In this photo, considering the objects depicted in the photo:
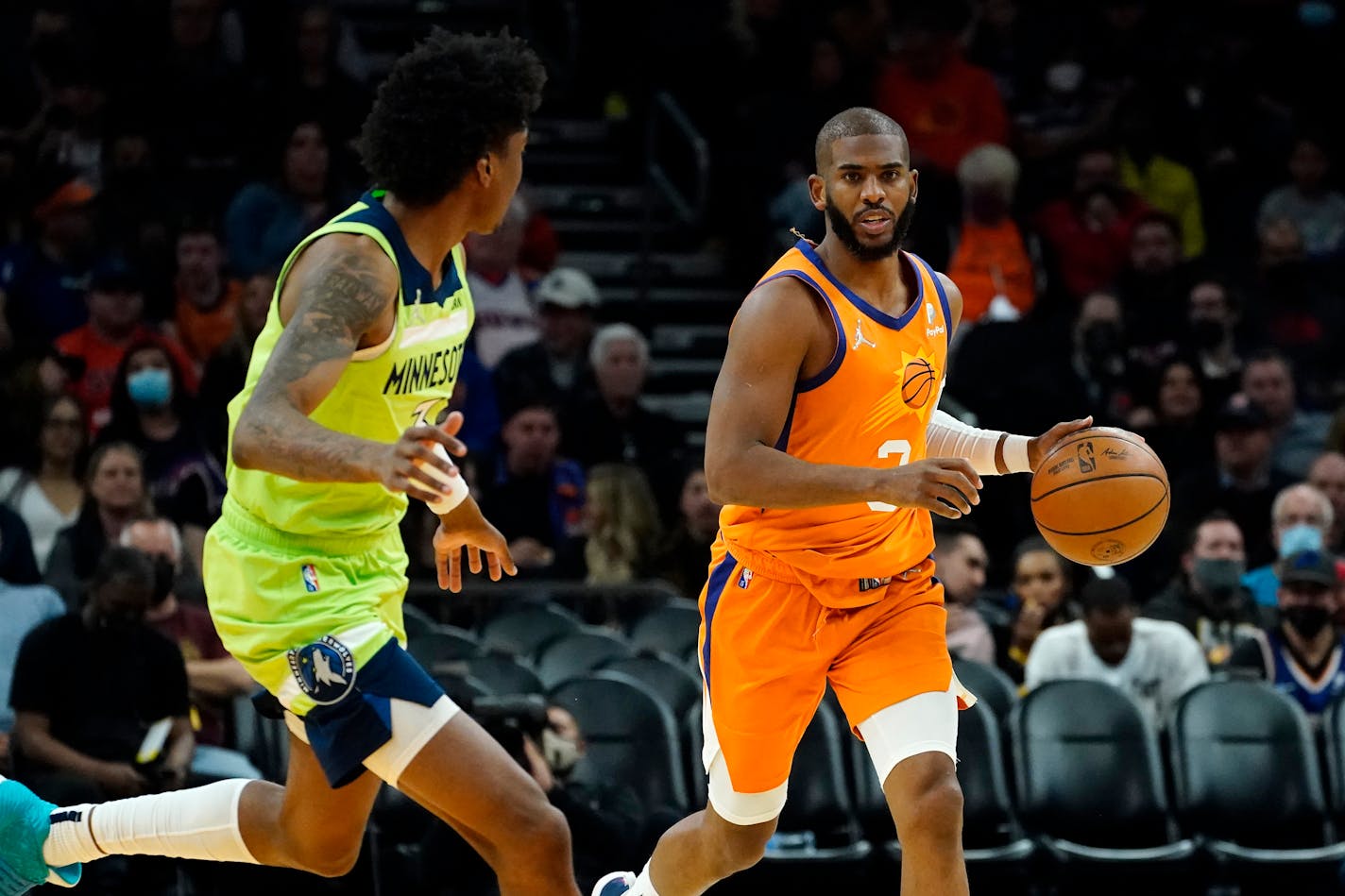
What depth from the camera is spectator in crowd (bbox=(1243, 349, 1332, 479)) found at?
37.4 feet

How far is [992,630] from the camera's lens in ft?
30.6

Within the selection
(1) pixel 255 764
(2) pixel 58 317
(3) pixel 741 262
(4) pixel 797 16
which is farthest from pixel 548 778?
(4) pixel 797 16

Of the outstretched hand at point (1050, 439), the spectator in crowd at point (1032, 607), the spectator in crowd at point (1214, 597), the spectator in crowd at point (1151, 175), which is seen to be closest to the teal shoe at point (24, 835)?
the outstretched hand at point (1050, 439)

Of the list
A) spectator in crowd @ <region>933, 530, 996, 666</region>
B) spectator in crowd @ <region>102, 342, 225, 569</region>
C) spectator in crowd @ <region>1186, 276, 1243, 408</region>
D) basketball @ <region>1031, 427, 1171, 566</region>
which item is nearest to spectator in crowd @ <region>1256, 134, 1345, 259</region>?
spectator in crowd @ <region>1186, 276, 1243, 408</region>

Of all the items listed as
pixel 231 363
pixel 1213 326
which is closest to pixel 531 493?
pixel 231 363

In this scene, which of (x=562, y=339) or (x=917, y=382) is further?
(x=562, y=339)

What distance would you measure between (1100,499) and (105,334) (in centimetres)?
700

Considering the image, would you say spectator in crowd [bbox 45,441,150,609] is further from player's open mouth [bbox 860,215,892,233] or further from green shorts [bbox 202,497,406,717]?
player's open mouth [bbox 860,215,892,233]

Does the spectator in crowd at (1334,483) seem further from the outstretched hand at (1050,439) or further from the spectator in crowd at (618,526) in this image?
the outstretched hand at (1050,439)

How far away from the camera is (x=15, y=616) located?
8.18m

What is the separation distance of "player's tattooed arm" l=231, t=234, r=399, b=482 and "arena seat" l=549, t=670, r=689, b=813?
11.7ft

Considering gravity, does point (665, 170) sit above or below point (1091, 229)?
above

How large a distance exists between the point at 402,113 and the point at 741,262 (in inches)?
342

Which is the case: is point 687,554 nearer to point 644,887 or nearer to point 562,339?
point 562,339
